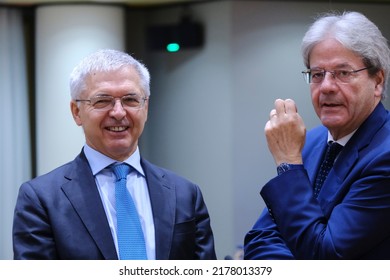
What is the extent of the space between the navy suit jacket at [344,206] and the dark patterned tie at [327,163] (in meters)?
0.05

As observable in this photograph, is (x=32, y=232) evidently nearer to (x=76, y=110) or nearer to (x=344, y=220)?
(x=76, y=110)

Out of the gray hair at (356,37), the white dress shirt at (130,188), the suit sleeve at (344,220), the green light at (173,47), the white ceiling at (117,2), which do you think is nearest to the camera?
the suit sleeve at (344,220)

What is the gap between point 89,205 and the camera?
7.55ft

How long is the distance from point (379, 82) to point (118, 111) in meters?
0.77

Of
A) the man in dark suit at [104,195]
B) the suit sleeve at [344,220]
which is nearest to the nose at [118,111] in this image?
the man in dark suit at [104,195]

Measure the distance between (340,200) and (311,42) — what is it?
46 cm

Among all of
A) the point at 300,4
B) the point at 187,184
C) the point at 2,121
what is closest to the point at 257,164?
the point at 300,4

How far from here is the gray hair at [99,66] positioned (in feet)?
7.71

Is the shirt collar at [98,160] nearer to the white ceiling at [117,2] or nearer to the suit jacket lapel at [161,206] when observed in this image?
the suit jacket lapel at [161,206]

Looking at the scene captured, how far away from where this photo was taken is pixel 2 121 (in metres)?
6.78

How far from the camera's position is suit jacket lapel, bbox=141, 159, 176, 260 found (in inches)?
91.7

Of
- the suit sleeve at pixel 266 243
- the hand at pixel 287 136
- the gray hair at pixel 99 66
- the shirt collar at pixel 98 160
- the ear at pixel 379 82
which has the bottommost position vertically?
the suit sleeve at pixel 266 243

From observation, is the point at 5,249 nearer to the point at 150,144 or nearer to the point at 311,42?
the point at 150,144
